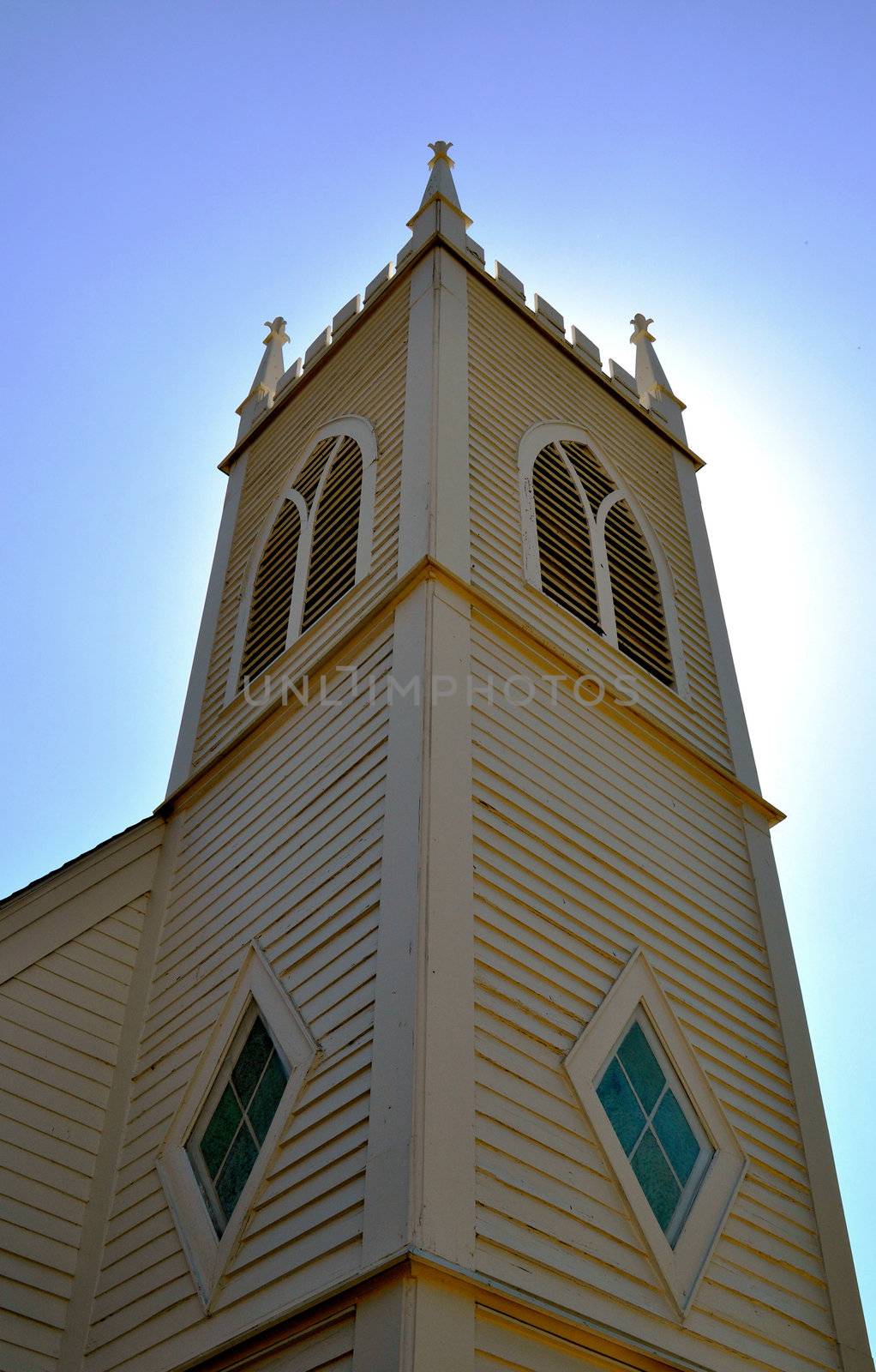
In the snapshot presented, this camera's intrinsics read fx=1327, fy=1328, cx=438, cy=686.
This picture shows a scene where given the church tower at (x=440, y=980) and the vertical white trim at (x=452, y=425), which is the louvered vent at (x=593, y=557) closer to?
the church tower at (x=440, y=980)

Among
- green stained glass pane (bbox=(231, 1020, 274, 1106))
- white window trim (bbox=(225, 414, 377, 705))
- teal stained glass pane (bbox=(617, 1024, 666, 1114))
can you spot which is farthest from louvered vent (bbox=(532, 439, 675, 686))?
green stained glass pane (bbox=(231, 1020, 274, 1106))

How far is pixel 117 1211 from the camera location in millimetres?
6371

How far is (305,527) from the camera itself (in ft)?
31.9

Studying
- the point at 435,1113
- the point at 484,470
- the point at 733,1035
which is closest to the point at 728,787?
the point at 733,1035

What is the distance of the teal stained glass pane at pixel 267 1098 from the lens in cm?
580

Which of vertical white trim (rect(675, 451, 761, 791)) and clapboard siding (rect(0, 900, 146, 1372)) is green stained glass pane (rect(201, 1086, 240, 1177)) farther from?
vertical white trim (rect(675, 451, 761, 791))

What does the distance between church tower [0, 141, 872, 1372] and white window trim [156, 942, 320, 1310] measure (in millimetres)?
20

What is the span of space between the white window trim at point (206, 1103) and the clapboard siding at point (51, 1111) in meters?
0.63

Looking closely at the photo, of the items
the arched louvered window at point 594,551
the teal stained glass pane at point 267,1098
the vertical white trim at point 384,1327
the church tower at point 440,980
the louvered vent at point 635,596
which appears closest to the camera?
the vertical white trim at point 384,1327

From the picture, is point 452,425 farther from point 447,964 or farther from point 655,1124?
point 655,1124

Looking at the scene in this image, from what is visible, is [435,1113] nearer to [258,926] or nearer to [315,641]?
[258,926]

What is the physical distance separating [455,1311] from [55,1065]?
3.35 m

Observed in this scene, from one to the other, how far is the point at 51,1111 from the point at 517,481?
4852 mm

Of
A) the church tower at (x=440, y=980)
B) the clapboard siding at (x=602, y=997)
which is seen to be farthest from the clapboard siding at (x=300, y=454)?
the clapboard siding at (x=602, y=997)
